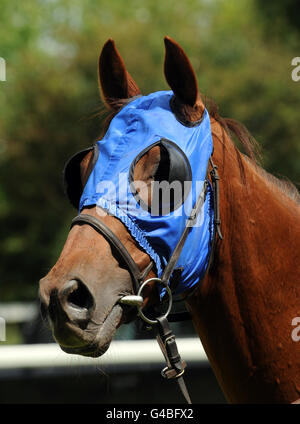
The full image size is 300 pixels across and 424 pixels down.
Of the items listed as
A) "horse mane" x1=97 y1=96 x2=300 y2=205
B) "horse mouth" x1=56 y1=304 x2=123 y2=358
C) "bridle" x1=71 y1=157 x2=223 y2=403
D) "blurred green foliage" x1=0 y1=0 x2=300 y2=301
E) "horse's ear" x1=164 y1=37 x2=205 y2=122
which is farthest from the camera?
"blurred green foliage" x1=0 y1=0 x2=300 y2=301

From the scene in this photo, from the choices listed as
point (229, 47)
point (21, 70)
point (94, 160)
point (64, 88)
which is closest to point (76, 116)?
point (64, 88)

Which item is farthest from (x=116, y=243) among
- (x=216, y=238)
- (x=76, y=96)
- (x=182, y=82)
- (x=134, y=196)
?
(x=76, y=96)

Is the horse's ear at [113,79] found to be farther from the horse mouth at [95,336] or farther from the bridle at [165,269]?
the horse mouth at [95,336]

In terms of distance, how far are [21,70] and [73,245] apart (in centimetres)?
1610

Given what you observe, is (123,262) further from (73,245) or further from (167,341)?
(167,341)

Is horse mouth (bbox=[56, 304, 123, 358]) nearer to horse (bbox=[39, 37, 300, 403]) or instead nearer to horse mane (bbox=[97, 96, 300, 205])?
horse (bbox=[39, 37, 300, 403])

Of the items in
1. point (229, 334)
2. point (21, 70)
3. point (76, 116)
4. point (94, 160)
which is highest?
point (21, 70)

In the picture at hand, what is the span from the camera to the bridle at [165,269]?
2.29 meters

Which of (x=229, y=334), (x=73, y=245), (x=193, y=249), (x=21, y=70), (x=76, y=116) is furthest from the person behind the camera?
(x=21, y=70)

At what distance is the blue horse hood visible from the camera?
92.7 inches

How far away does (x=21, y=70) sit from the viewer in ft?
57.1

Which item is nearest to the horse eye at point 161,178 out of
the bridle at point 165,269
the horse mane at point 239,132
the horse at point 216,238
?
the horse at point 216,238

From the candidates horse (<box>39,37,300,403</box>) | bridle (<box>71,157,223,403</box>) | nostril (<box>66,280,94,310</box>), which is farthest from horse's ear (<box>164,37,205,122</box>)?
nostril (<box>66,280,94,310</box>)

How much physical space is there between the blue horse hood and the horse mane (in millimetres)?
138
